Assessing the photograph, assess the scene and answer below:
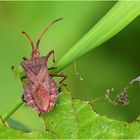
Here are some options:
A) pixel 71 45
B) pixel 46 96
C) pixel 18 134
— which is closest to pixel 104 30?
pixel 46 96

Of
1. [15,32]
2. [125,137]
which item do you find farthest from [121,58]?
[125,137]

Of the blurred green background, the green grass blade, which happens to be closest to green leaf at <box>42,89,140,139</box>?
the green grass blade

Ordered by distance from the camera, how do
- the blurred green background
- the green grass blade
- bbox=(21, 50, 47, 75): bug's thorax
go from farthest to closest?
the blurred green background, bbox=(21, 50, 47, 75): bug's thorax, the green grass blade

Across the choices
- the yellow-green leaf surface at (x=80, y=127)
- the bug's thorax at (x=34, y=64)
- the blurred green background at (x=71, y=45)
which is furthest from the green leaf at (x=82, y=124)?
the blurred green background at (x=71, y=45)

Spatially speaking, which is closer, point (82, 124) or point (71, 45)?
point (82, 124)

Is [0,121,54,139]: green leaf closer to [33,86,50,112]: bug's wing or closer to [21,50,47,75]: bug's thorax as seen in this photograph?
[33,86,50,112]: bug's wing

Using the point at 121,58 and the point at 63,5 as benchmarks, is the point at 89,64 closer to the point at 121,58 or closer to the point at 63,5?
the point at 121,58

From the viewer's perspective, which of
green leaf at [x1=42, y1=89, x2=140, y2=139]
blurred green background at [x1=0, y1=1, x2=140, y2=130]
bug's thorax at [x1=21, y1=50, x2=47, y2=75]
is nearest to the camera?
green leaf at [x1=42, y1=89, x2=140, y2=139]

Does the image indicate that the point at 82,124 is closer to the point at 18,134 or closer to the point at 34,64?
the point at 18,134
